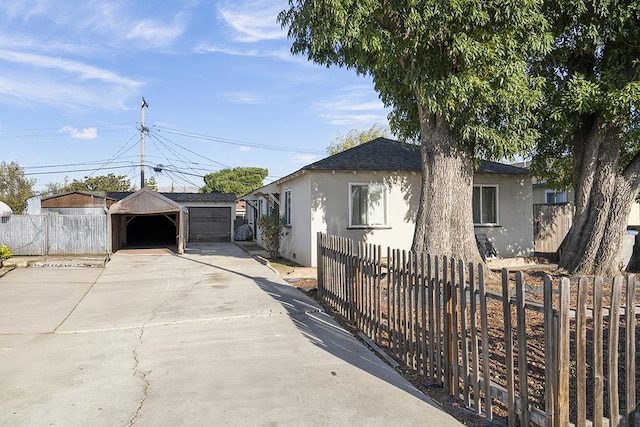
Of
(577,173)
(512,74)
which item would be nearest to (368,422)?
(512,74)

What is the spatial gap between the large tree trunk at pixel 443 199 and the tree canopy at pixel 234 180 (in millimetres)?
40623

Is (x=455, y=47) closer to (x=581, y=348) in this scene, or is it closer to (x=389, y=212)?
(x=581, y=348)

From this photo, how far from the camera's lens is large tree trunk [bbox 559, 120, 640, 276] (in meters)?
9.66

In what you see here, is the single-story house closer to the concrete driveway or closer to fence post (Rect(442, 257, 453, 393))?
the concrete driveway

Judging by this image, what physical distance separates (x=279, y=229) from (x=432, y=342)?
37.2 feet

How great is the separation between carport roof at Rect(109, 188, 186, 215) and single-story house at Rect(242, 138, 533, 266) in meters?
5.75

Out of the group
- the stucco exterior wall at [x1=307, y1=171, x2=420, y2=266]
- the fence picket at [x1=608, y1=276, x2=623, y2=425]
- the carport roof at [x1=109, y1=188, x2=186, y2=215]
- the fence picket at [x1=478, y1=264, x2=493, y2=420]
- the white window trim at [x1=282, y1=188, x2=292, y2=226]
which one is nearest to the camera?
the fence picket at [x1=608, y1=276, x2=623, y2=425]

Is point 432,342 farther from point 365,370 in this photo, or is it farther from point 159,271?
point 159,271

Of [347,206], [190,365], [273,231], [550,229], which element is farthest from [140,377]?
[550,229]

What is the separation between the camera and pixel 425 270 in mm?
4223

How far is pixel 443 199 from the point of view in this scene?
9.17m

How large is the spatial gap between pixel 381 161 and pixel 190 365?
409 inches

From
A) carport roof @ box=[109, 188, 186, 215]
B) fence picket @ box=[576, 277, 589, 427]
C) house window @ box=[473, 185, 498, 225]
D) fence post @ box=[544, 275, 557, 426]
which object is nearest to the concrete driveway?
fence post @ box=[544, 275, 557, 426]

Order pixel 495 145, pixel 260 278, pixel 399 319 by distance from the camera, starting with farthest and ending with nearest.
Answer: pixel 260 278 → pixel 495 145 → pixel 399 319
